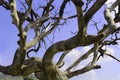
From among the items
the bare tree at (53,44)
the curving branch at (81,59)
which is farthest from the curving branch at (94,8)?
the curving branch at (81,59)

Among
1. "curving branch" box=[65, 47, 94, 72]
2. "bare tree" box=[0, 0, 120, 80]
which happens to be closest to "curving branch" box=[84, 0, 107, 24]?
"bare tree" box=[0, 0, 120, 80]

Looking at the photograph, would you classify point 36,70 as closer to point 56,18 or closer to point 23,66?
point 23,66

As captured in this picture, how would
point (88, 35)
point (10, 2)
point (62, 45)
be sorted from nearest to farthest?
1. point (88, 35)
2. point (62, 45)
3. point (10, 2)

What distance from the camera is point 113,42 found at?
12562 mm

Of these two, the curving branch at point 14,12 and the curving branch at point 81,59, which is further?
the curving branch at point 81,59

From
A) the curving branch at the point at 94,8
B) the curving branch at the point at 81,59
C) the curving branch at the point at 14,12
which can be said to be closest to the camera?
the curving branch at the point at 94,8

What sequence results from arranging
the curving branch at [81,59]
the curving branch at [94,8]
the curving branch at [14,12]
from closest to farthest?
the curving branch at [94,8] → the curving branch at [14,12] → the curving branch at [81,59]

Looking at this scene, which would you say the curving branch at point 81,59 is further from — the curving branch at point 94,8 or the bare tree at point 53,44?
the curving branch at point 94,8

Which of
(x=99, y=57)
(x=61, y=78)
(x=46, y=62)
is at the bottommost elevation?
(x=99, y=57)

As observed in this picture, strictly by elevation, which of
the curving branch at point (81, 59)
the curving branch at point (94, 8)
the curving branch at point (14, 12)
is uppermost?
the curving branch at point (94, 8)

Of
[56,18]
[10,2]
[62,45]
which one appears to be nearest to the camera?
[62,45]

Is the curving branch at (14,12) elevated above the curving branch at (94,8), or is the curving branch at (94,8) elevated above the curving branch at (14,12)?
the curving branch at (94,8)

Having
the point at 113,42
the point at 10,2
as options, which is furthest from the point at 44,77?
the point at 113,42

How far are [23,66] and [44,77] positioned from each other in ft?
2.23
